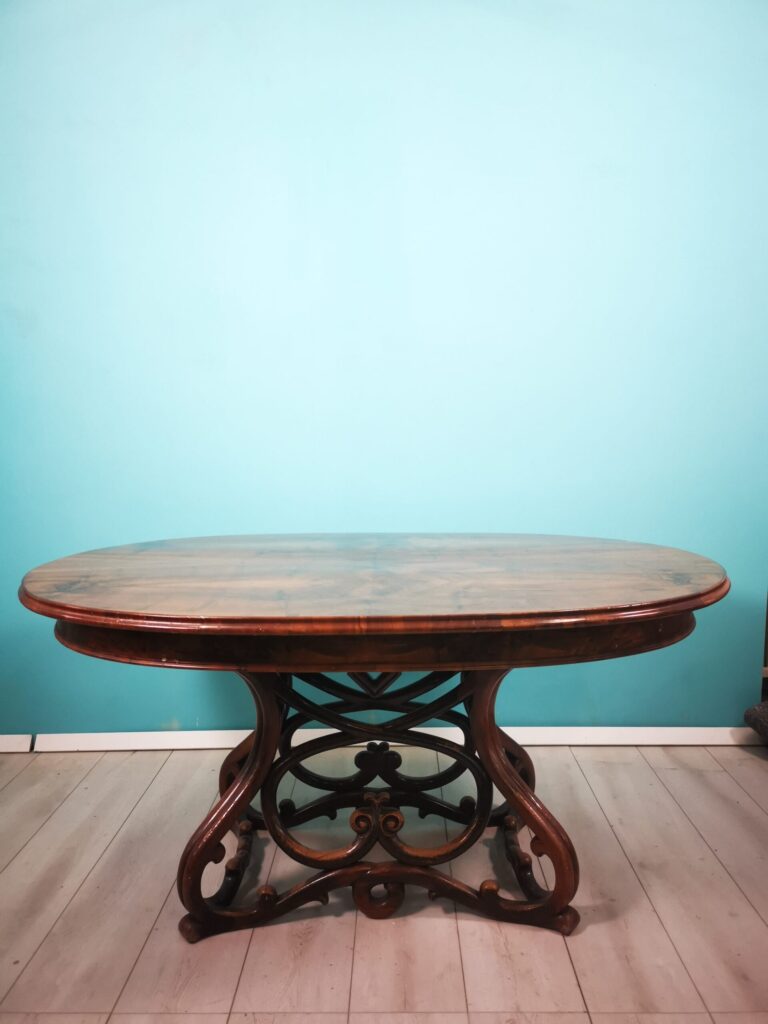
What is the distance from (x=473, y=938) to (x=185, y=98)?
2.31m

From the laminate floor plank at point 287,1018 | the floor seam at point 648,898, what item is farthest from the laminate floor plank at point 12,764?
the floor seam at point 648,898

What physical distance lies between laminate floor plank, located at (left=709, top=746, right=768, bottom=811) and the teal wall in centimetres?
15

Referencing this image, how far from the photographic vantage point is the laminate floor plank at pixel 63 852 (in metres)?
1.44

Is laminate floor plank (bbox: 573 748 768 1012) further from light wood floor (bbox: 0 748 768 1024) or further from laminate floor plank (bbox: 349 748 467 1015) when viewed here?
laminate floor plank (bbox: 349 748 467 1015)

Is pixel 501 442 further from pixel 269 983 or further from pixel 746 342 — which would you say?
pixel 269 983

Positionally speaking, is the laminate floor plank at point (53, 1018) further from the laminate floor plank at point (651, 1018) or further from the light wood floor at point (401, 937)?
the laminate floor plank at point (651, 1018)

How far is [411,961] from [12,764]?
1.51m

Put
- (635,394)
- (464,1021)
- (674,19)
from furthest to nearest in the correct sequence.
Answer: (635,394) → (674,19) → (464,1021)

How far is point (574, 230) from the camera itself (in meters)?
2.11

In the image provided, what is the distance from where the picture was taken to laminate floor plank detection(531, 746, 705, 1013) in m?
1.27

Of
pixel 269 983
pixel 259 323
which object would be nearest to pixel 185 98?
pixel 259 323

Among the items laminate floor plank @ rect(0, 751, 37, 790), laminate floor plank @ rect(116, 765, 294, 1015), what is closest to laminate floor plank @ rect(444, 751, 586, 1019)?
laminate floor plank @ rect(116, 765, 294, 1015)

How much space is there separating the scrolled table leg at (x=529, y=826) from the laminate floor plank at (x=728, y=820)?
1.45 feet

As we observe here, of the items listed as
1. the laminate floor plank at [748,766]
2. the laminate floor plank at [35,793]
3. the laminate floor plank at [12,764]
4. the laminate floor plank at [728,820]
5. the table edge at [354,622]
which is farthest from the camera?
the laminate floor plank at [12,764]
